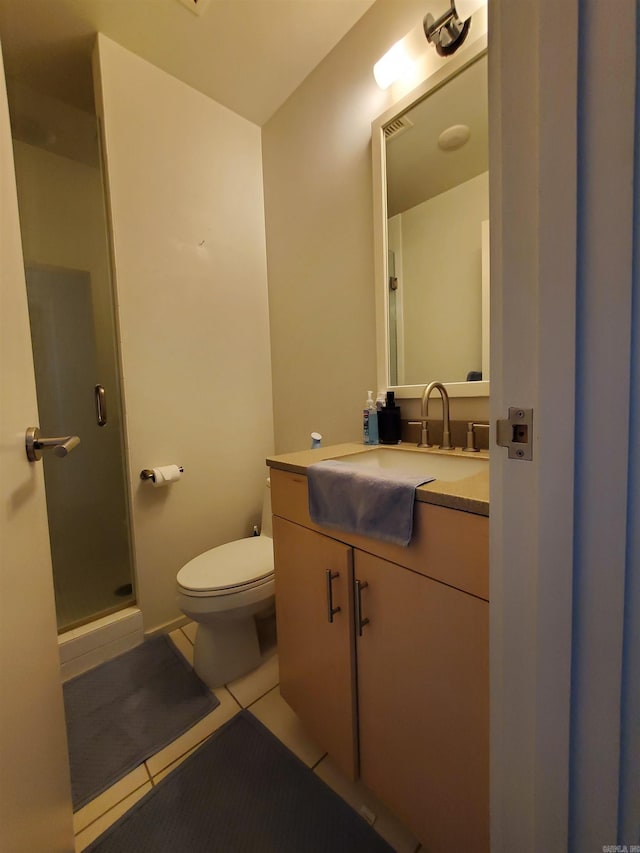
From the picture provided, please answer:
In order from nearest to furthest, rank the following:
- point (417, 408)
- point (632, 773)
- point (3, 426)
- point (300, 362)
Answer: point (632, 773), point (3, 426), point (417, 408), point (300, 362)

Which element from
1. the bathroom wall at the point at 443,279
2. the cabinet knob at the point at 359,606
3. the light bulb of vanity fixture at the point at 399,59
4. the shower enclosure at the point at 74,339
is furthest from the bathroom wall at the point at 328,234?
the shower enclosure at the point at 74,339

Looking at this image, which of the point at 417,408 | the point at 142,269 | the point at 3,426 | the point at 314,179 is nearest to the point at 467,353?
the point at 417,408

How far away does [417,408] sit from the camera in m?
1.28

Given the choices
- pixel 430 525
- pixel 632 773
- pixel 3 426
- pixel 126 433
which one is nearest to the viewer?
pixel 632 773

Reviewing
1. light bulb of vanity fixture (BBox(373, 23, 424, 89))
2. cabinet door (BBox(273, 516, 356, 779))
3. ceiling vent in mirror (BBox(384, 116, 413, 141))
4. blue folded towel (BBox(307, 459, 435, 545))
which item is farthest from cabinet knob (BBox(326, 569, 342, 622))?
light bulb of vanity fixture (BBox(373, 23, 424, 89))

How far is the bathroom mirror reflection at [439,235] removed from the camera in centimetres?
107

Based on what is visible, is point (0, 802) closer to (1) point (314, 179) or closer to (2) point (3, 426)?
(2) point (3, 426)

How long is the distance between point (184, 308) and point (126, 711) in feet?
5.34

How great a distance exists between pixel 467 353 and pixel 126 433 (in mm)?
1422

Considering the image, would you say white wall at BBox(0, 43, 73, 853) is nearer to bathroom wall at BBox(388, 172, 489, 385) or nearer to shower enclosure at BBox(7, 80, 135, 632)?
shower enclosure at BBox(7, 80, 135, 632)

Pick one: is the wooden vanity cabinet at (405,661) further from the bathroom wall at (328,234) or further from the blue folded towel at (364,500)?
the bathroom wall at (328,234)

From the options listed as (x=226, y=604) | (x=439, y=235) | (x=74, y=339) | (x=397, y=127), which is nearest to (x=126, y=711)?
(x=226, y=604)

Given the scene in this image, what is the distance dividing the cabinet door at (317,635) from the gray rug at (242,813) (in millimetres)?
108

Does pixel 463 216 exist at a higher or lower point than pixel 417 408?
higher
